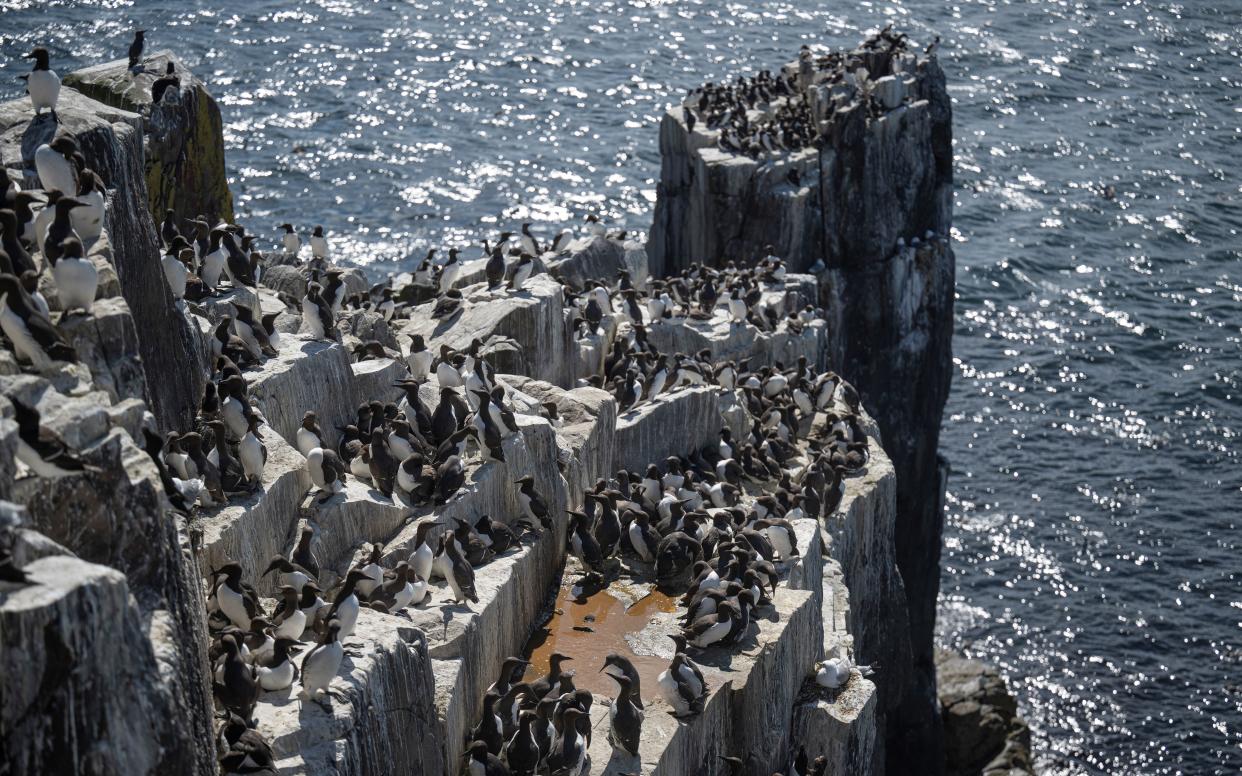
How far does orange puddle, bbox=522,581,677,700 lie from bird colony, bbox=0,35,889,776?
0.16 metres

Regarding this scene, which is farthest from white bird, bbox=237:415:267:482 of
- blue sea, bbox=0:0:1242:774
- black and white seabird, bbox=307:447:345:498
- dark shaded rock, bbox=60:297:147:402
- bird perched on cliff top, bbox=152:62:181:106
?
blue sea, bbox=0:0:1242:774

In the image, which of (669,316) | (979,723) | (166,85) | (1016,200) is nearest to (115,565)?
(166,85)

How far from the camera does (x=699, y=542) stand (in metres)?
22.3

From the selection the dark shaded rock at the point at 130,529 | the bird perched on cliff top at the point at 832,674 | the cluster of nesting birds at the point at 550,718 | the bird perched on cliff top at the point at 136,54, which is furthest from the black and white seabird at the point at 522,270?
the dark shaded rock at the point at 130,529

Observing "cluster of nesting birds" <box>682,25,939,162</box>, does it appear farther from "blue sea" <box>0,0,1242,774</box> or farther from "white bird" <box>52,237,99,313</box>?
"white bird" <box>52,237,99,313</box>

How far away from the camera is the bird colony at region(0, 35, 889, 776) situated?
46.4ft

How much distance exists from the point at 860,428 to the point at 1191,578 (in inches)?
576

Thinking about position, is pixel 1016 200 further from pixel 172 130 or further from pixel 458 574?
pixel 458 574

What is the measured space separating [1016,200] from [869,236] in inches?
946

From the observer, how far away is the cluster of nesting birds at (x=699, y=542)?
55.7 ft

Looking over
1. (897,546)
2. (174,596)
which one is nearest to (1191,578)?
(897,546)

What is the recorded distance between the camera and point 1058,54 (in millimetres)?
75250

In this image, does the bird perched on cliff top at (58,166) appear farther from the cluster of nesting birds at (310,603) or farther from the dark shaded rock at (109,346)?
the cluster of nesting birds at (310,603)

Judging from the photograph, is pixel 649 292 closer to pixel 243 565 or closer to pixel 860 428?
pixel 860 428
